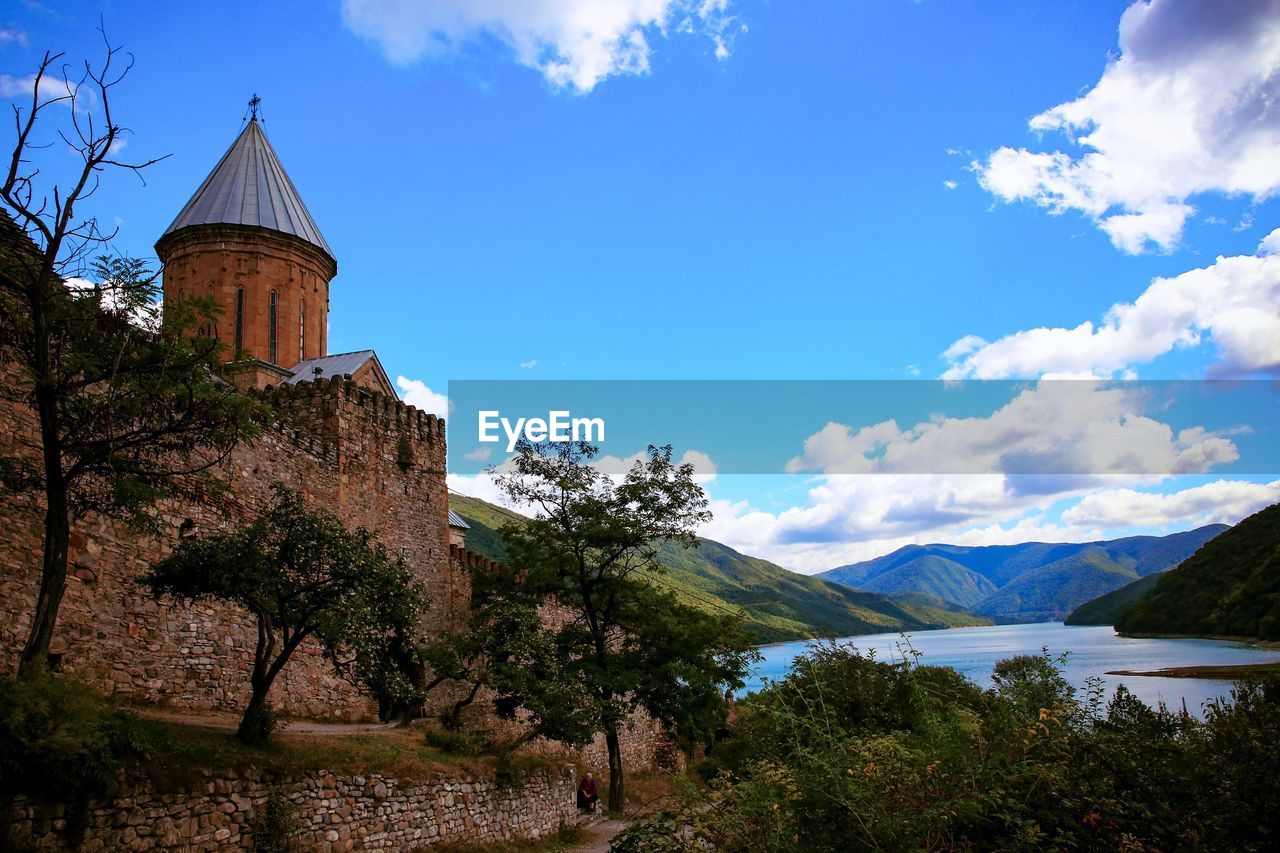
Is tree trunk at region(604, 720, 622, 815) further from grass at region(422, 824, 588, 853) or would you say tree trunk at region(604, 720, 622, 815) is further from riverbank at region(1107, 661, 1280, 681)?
riverbank at region(1107, 661, 1280, 681)

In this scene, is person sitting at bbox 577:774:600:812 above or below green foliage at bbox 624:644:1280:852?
below

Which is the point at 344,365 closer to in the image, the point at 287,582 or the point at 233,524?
the point at 233,524

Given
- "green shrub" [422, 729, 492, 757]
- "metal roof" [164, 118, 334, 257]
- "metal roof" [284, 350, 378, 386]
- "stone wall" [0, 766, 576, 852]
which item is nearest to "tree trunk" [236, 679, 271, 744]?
"stone wall" [0, 766, 576, 852]

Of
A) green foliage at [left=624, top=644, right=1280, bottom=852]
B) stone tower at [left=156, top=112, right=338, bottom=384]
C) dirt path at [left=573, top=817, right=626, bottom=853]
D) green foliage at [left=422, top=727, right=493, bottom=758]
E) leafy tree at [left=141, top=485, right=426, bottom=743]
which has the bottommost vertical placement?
dirt path at [left=573, top=817, right=626, bottom=853]

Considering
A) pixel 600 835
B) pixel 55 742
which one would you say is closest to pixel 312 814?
pixel 55 742

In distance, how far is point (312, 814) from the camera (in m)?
10.3

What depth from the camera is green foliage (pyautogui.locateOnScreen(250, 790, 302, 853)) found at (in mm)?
9492

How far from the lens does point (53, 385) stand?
26.7 ft

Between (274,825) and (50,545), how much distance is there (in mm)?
4019

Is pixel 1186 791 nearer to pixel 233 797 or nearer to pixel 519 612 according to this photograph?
pixel 233 797

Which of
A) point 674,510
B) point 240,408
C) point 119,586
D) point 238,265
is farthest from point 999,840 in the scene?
point 238,265

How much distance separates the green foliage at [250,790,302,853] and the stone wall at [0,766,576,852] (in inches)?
1.3

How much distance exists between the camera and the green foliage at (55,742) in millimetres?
7332

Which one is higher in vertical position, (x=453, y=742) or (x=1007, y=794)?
(x=1007, y=794)
